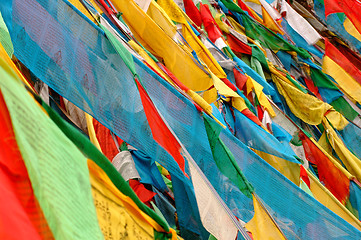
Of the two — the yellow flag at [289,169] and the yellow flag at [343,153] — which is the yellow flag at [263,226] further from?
the yellow flag at [343,153]

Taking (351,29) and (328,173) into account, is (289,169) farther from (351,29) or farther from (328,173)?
(351,29)

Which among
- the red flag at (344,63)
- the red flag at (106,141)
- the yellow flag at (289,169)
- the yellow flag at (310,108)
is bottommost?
the red flag at (106,141)

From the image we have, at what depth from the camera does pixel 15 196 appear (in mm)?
1018

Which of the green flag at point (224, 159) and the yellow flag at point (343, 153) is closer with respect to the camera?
the green flag at point (224, 159)

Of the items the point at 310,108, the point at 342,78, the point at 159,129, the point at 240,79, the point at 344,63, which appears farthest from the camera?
the point at 344,63

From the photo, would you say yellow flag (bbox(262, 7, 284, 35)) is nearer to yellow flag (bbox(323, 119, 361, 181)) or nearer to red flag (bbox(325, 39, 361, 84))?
red flag (bbox(325, 39, 361, 84))

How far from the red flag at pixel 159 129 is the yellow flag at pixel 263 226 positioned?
396 millimetres

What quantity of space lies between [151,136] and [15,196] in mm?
1347

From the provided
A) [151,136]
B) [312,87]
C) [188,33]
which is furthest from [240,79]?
[151,136]

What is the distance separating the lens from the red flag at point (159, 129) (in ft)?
7.25

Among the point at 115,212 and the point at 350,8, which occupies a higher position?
the point at 350,8

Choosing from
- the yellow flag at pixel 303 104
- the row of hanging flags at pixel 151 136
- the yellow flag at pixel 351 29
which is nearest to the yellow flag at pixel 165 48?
the row of hanging flags at pixel 151 136

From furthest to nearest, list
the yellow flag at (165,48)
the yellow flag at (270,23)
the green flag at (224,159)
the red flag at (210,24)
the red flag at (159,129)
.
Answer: the yellow flag at (270,23), the red flag at (210,24), the yellow flag at (165,48), the green flag at (224,159), the red flag at (159,129)

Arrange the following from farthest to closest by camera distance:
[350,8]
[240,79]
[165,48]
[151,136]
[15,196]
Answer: [350,8] → [240,79] → [165,48] → [151,136] → [15,196]
